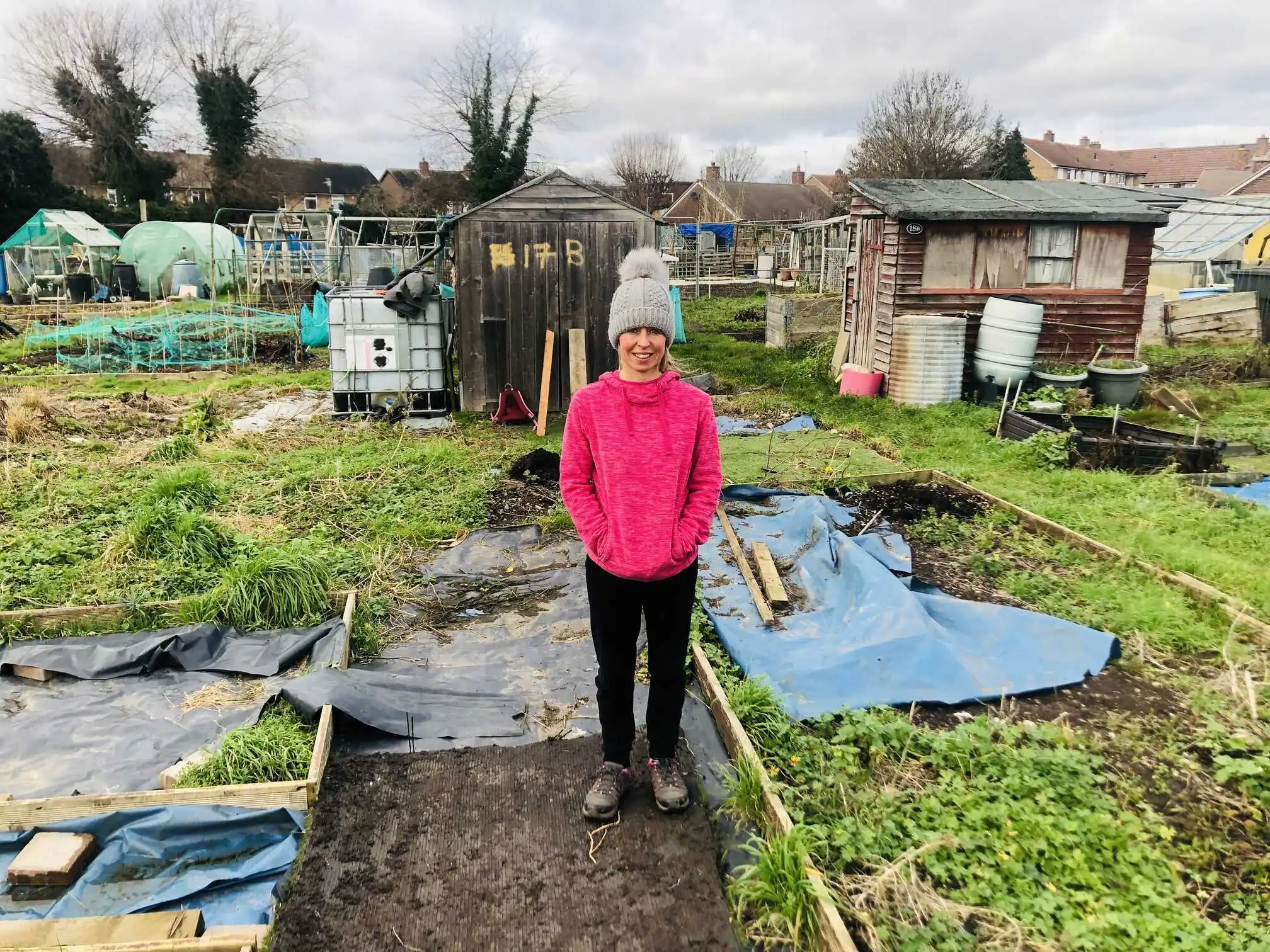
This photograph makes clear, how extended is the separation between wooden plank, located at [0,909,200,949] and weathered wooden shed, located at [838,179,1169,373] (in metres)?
10.7

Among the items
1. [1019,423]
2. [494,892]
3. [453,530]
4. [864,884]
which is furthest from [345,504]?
[1019,423]

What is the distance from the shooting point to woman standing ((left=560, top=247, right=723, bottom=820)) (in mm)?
2773

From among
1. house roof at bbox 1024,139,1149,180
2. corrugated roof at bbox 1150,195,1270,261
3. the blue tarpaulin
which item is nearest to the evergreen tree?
the blue tarpaulin

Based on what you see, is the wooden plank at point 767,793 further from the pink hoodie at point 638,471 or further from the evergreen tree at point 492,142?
the evergreen tree at point 492,142

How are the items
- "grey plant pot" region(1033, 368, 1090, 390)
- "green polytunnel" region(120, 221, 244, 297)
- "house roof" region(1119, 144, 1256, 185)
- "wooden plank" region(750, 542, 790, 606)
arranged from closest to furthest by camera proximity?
"wooden plank" region(750, 542, 790, 606) < "grey plant pot" region(1033, 368, 1090, 390) < "green polytunnel" region(120, 221, 244, 297) < "house roof" region(1119, 144, 1256, 185)

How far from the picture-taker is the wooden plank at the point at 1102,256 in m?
11.4

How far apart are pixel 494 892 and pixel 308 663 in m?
1.96

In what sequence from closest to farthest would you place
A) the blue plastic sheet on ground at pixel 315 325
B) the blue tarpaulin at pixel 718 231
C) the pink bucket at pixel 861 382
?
the pink bucket at pixel 861 382
the blue plastic sheet on ground at pixel 315 325
the blue tarpaulin at pixel 718 231

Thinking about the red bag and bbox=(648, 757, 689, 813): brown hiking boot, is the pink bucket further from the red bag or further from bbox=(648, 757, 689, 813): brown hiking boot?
bbox=(648, 757, 689, 813): brown hiking boot

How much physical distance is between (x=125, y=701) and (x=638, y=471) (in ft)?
9.26

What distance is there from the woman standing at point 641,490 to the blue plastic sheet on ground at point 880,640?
1043 mm

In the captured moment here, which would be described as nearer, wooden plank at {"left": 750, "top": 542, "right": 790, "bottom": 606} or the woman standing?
the woman standing

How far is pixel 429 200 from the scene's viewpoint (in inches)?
1539

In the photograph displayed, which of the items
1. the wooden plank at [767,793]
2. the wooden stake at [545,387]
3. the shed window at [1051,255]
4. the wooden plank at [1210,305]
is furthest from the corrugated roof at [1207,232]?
the wooden plank at [767,793]
